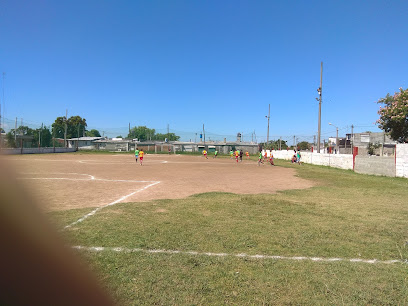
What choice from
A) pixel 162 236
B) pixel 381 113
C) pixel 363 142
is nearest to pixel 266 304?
pixel 162 236

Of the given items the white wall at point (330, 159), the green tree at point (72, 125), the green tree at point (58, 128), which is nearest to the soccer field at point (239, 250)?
the white wall at point (330, 159)

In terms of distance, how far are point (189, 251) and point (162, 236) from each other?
0.81 metres

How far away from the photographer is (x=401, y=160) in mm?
16734

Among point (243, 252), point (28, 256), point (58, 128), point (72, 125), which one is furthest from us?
point (72, 125)

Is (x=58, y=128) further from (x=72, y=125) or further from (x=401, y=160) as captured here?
(x=401, y=160)

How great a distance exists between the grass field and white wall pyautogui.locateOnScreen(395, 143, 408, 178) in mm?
11648

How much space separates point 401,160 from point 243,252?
671 inches

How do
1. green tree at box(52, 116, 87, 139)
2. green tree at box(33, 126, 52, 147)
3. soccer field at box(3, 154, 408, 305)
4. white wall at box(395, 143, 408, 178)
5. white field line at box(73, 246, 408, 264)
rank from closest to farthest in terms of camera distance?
soccer field at box(3, 154, 408, 305)
white field line at box(73, 246, 408, 264)
white wall at box(395, 143, 408, 178)
green tree at box(33, 126, 52, 147)
green tree at box(52, 116, 87, 139)

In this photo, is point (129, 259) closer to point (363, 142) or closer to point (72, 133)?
point (363, 142)

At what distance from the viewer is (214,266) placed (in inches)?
142

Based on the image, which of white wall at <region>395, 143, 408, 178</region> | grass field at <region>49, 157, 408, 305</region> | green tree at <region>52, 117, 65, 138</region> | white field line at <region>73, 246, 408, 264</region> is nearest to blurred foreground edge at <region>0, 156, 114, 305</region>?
grass field at <region>49, 157, 408, 305</region>

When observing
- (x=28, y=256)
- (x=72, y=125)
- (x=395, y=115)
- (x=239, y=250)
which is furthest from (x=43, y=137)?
(x=28, y=256)

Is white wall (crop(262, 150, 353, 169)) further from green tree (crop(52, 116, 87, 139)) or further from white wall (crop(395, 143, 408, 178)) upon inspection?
green tree (crop(52, 116, 87, 139))

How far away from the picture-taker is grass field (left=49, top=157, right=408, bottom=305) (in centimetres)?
299
